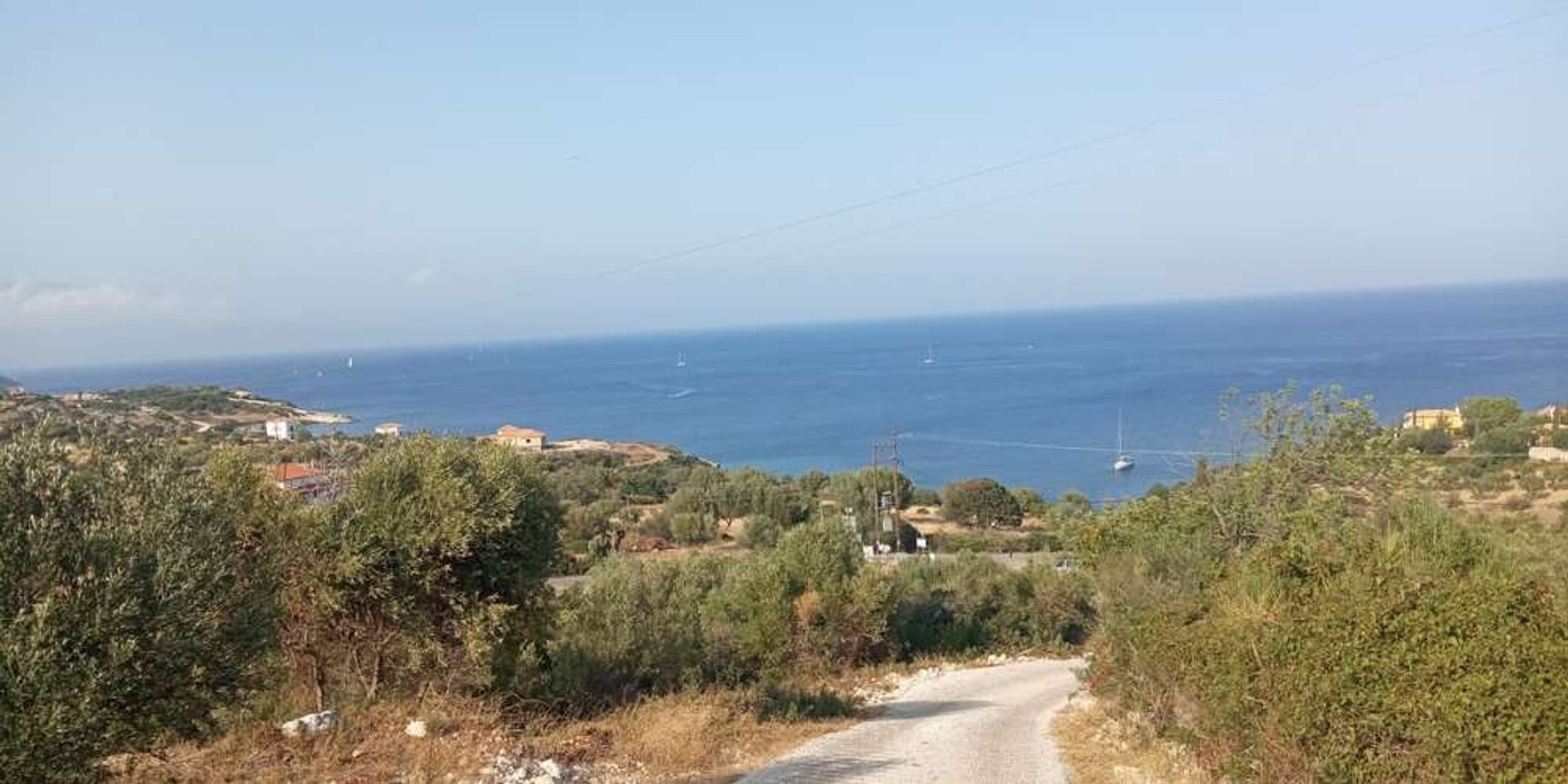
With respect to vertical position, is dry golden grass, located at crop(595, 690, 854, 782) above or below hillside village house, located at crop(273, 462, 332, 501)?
below

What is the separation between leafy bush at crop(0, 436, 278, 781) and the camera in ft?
17.9

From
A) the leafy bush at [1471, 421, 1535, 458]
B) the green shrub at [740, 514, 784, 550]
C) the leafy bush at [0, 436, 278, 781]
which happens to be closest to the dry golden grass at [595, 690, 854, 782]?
the leafy bush at [0, 436, 278, 781]

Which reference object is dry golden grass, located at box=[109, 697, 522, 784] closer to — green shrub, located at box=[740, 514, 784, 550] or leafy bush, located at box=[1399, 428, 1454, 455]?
green shrub, located at box=[740, 514, 784, 550]

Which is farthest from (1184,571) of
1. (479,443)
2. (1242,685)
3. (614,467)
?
(614,467)

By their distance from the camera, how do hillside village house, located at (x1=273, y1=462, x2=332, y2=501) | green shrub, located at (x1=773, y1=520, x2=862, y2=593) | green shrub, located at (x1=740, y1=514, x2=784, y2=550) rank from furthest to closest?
green shrub, located at (x1=740, y1=514, x2=784, y2=550)
green shrub, located at (x1=773, y1=520, x2=862, y2=593)
hillside village house, located at (x1=273, y1=462, x2=332, y2=501)

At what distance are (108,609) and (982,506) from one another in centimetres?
5334

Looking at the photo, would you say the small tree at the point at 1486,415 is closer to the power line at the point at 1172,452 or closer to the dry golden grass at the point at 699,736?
the power line at the point at 1172,452

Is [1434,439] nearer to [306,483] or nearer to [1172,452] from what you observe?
[1172,452]

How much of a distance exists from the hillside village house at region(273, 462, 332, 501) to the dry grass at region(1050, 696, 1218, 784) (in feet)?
29.7

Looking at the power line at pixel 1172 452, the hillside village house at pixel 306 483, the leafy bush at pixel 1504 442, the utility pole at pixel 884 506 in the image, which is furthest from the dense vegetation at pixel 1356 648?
the leafy bush at pixel 1504 442

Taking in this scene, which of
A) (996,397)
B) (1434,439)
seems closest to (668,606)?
(1434,439)

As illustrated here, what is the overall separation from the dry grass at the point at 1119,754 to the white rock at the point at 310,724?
7.48 meters

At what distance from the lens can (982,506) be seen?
5688 centimetres

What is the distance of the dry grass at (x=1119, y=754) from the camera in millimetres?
10320
